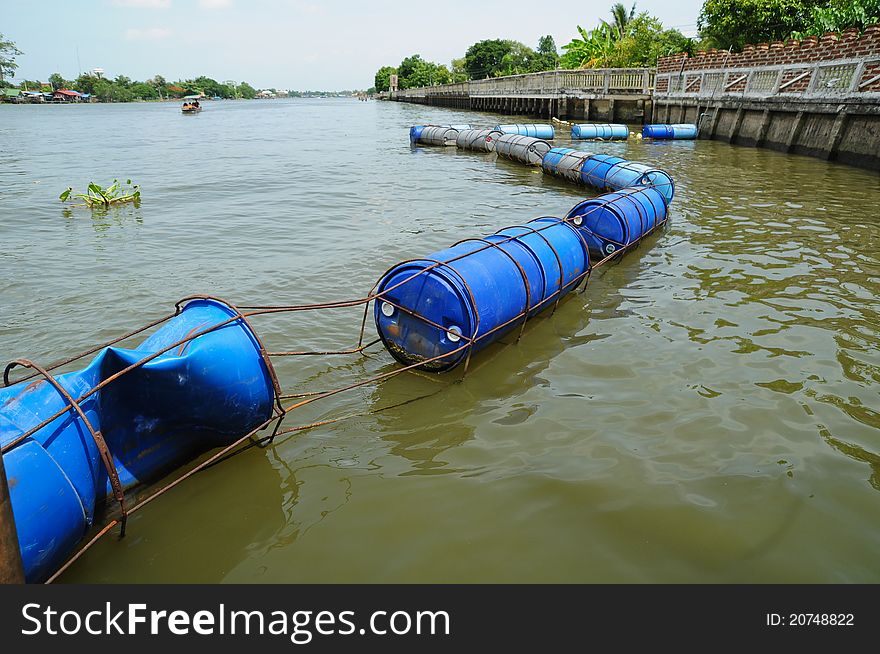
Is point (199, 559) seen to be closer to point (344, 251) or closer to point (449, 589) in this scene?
point (449, 589)

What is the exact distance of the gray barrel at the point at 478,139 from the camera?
23.8m

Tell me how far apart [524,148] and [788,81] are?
10.7 m

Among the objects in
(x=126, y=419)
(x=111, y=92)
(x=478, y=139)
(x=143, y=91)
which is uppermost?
(x=126, y=419)

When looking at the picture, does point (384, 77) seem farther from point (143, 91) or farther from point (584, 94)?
point (584, 94)

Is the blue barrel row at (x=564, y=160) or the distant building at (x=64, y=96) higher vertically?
the blue barrel row at (x=564, y=160)

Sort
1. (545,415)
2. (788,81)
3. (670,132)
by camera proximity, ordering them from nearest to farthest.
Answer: (545,415), (788,81), (670,132)

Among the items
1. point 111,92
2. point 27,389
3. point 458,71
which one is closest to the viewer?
point 27,389

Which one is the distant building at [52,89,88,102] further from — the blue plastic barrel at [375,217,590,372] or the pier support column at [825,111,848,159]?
the blue plastic barrel at [375,217,590,372]

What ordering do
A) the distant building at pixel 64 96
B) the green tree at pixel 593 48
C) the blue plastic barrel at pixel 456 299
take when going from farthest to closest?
the distant building at pixel 64 96 → the green tree at pixel 593 48 → the blue plastic barrel at pixel 456 299

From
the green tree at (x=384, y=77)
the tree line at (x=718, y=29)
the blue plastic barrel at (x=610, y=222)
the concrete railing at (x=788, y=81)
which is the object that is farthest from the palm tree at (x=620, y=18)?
the green tree at (x=384, y=77)

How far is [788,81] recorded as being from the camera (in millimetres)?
20938

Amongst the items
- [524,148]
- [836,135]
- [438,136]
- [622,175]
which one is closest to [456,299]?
[622,175]

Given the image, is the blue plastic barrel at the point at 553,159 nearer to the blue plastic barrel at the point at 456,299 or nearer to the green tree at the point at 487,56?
the blue plastic barrel at the point at 456,299

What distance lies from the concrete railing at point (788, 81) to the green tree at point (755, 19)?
528 centimetres
